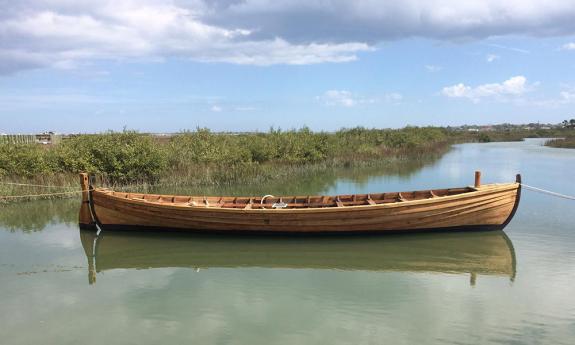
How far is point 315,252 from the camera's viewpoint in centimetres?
858

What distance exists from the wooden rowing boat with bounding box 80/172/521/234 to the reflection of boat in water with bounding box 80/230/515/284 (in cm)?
26

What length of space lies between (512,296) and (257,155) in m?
15.9

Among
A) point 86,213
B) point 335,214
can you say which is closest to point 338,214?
point 335,214

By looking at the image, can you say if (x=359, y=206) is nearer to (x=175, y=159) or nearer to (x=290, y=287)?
(x=290, y=287)

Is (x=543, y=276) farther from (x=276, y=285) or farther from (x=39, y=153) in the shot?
(x=39, y=153)

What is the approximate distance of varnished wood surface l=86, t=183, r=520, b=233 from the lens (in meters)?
8.86

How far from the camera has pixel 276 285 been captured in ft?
22.9

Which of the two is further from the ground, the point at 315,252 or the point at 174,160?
the point at 174,160

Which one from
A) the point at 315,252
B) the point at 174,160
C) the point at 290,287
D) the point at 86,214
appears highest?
the point at 174,160

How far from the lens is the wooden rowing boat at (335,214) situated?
8867mm

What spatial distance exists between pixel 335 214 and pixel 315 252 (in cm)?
90

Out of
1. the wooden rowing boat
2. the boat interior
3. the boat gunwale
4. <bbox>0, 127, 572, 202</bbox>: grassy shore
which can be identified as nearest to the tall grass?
<bbox>0, 127, 572, 202</bbox>: grassy shore

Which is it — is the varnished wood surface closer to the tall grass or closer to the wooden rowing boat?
the wooden rowing boat

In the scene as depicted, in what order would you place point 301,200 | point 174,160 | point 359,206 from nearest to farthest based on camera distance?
point 359,206 → point 301,200 → point 174,160
